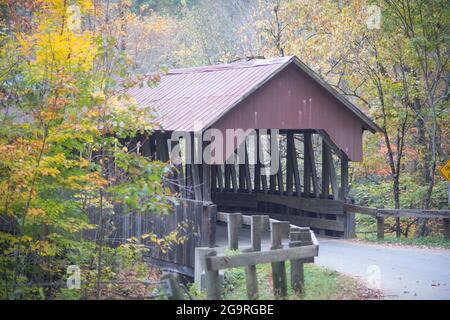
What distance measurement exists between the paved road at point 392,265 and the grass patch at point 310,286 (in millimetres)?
473

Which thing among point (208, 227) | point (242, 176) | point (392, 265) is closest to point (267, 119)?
point (208, 227)

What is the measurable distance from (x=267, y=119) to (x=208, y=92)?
1.52 meters

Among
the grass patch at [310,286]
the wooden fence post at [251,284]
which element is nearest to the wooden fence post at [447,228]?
the grass patch at [310,286]

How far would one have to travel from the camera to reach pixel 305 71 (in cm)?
1545

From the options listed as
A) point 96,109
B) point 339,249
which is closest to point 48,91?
point 96,109

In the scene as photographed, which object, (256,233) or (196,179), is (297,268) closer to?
(256,233)

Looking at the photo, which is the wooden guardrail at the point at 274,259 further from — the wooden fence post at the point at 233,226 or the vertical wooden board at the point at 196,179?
the vertical wooden board at the point at 196,179

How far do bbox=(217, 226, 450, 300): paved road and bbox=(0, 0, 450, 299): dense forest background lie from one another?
3214 millimetres

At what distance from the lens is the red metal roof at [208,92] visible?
1374 cm

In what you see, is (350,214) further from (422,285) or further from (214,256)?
(214,256)

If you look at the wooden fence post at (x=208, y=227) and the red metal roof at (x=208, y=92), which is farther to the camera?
the red metal roof at (x=208, y=92)

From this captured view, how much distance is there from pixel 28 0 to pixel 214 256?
25.6 feet

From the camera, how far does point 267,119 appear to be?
1501cm

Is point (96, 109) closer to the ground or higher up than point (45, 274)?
higher up
